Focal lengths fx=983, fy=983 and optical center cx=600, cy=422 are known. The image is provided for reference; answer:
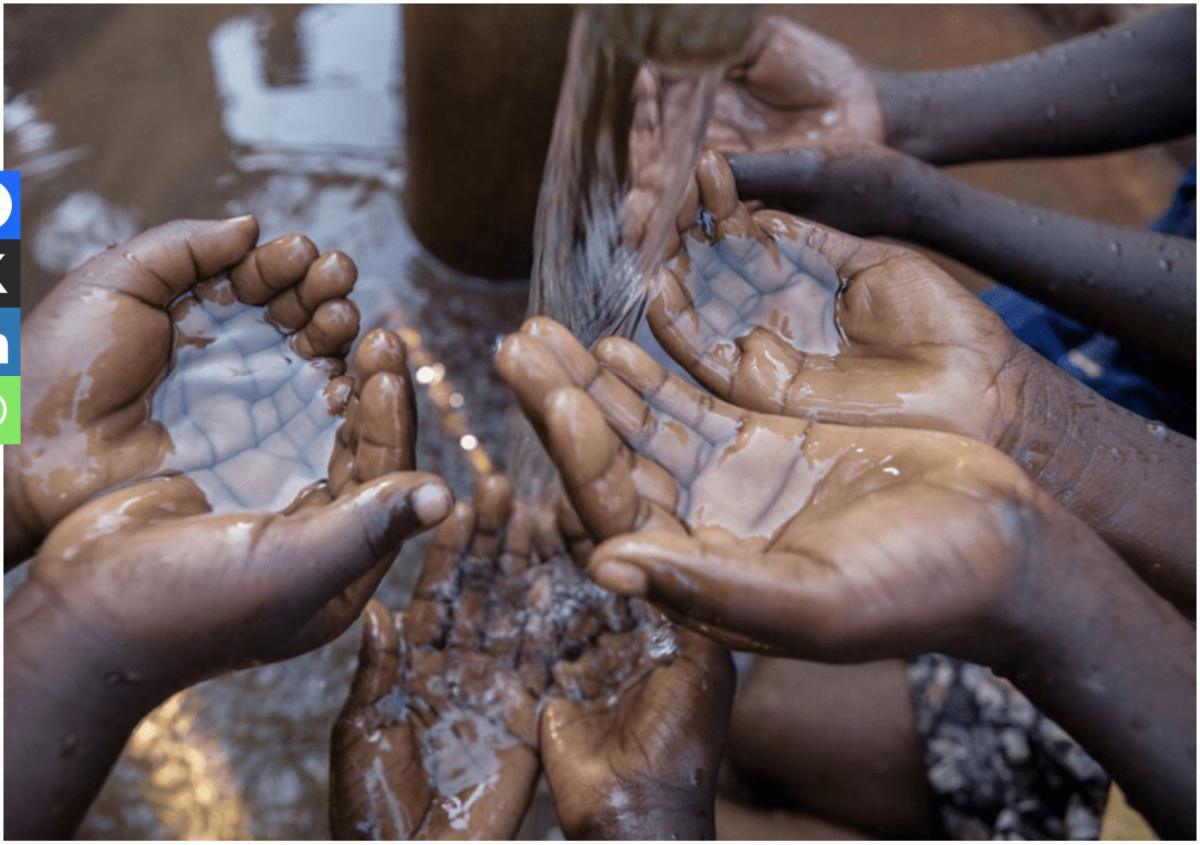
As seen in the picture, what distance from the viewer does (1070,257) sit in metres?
1.93

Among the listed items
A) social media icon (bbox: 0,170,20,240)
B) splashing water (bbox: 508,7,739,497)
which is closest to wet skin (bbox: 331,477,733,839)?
splashing water (bbox: 508,7,739,497)

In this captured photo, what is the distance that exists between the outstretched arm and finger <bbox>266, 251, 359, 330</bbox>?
2.36 ft

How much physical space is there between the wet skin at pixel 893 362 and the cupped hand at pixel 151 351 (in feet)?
1.76

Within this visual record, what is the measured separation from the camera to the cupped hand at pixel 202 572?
1.13m

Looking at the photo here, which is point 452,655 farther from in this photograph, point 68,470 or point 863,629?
point 863,629

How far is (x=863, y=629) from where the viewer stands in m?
1.04

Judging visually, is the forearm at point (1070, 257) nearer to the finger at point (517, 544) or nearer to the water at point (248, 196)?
the finger at point (517, 544)

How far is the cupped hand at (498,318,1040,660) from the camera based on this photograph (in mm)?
1031

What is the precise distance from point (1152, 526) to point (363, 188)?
7.01 feet

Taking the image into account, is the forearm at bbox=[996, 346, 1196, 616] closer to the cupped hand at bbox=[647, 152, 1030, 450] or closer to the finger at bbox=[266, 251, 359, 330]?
the cupped hand at bbox=[647, 152, 1030, 450]

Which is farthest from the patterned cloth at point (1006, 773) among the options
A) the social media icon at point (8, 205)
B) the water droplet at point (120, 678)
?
the social media icon at point (8, 205)

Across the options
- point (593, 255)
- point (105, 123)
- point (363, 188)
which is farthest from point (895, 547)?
point (105, 123)

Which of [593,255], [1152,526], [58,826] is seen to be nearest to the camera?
[58,826]

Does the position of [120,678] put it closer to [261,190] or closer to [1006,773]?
[1006,773]
